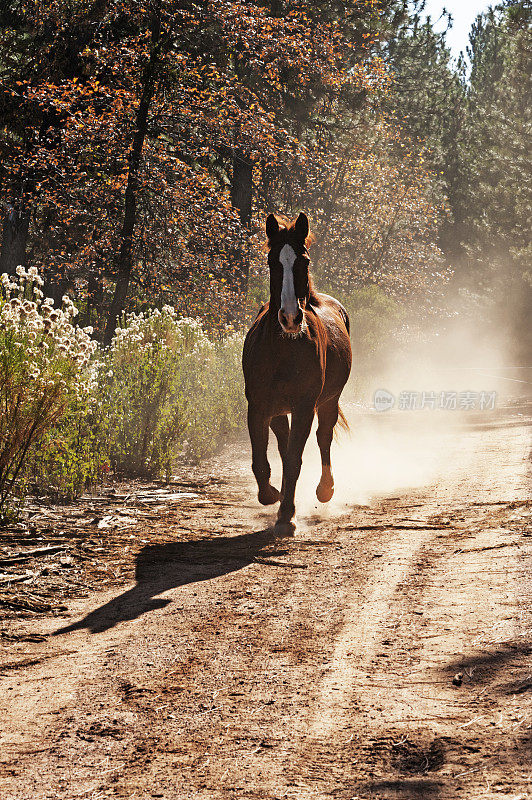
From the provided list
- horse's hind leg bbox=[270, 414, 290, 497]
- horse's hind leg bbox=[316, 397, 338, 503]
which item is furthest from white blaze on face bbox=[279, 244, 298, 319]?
horse's hind leg bbox=[316, 397, 338, 503]

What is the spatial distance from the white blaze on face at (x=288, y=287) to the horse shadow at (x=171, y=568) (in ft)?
6.47

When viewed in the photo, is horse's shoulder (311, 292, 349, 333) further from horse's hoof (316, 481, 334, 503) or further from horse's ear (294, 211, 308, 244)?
horse's hoof (316, 481, 334, 503)

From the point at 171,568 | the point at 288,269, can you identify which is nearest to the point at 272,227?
the point at 288,269

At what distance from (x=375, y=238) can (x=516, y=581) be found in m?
31.3

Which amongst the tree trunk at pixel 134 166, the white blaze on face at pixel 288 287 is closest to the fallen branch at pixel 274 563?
the white blaze on face at pixel 288 287

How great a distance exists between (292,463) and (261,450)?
1.36 ft

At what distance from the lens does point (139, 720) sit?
388 centimetres

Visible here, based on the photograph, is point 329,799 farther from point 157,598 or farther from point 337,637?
point 157,598

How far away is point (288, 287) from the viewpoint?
22.9ft

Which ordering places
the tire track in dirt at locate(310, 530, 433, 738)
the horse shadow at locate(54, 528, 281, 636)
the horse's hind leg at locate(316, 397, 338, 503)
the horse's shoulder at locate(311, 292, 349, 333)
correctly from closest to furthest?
1. the tire track in dirt at locate(310, 530, 433, 738)
2. the horse shadow at locate(54, 528, 281, 636)
3. the horse's shoulder at locate(311, 292, 349, 333)
4. the horse's hind leg at locate(316, 397, 338, 503)

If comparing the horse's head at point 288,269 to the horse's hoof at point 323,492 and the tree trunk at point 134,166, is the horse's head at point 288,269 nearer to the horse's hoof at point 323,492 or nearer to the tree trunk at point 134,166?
the horse's hoof at point 323,492

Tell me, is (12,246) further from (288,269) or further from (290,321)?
(290,321)

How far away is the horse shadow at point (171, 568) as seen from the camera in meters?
5.56

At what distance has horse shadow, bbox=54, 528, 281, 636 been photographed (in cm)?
556
